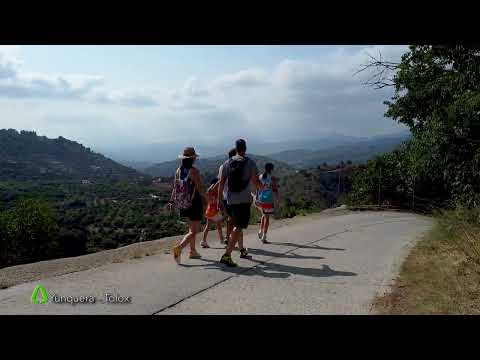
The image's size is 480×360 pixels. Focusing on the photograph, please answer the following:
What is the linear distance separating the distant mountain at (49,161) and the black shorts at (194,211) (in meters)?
86.5

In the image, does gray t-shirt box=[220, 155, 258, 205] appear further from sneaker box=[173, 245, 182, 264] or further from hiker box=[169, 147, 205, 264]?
sneaker box=[173, 245, 182, 264]

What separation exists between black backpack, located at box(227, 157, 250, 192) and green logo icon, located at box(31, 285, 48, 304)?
290 centimetres

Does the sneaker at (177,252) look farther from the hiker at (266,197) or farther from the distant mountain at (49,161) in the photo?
the distant mountain at (49,161)

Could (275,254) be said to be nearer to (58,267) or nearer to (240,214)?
(240,214)

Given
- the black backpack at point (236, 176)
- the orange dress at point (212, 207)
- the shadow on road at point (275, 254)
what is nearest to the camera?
the black backpack at point (236, 176)

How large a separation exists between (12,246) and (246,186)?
35.6 meters

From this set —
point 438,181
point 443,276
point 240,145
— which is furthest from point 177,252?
point 438,181

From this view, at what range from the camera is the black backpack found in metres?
6.61

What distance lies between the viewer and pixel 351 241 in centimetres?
970

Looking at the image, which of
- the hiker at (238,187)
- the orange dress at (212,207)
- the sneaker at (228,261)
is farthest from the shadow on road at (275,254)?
the sneaker at (228,261)

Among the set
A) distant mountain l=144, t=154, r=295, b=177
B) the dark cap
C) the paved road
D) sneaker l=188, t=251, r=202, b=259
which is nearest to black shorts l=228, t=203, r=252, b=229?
the paved road

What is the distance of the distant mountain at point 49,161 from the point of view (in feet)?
300

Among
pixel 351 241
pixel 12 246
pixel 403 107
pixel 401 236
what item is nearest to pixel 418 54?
pixel 403 107
